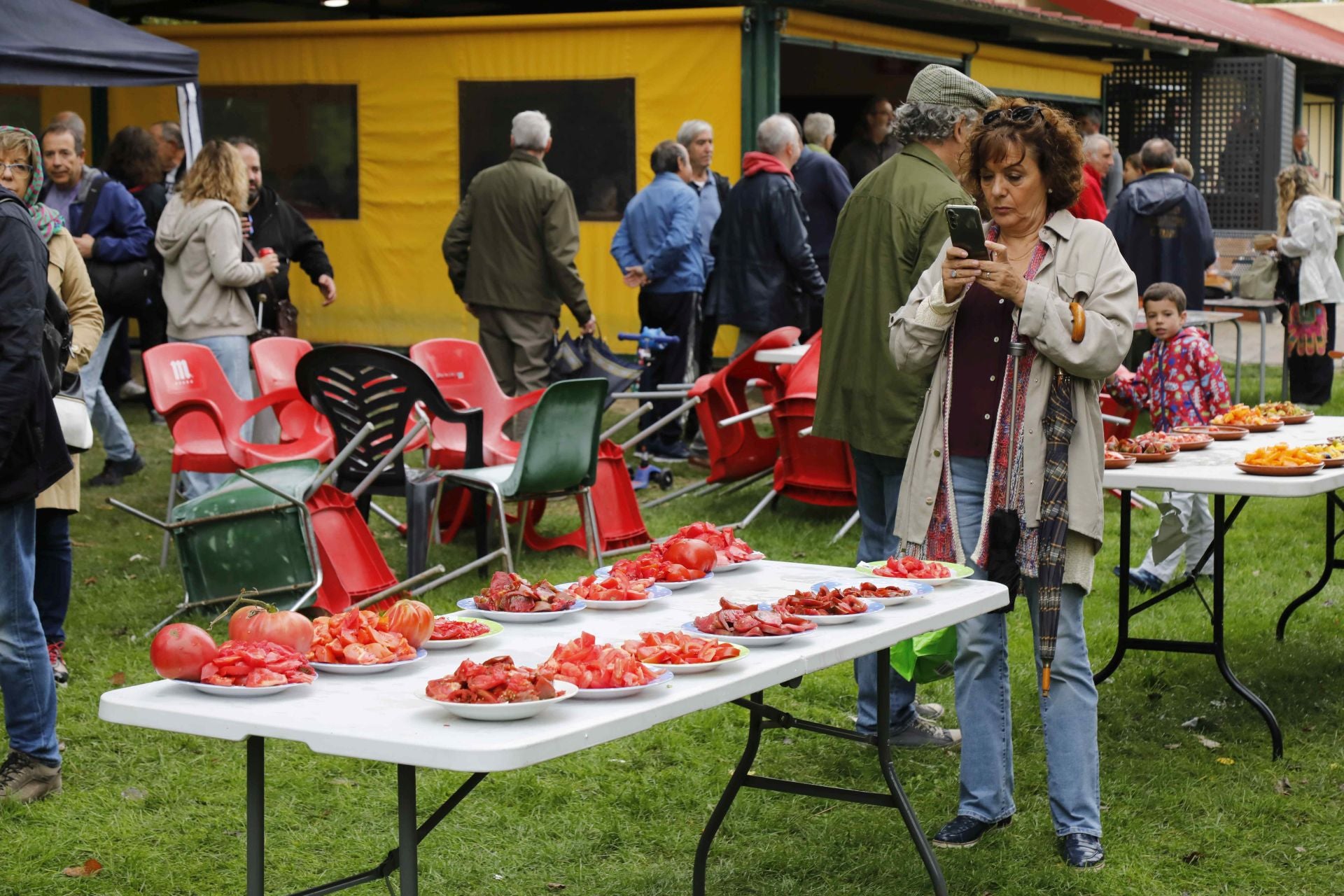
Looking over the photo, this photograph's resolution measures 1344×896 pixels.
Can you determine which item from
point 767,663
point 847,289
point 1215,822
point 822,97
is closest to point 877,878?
point 1215,822

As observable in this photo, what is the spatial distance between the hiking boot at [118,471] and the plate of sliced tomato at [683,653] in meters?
7.31

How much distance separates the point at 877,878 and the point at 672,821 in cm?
67

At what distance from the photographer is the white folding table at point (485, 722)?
2.50 metres

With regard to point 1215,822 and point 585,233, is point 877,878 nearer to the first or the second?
point 1215,822

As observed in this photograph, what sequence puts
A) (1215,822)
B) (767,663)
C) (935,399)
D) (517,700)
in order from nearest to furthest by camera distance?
(517,700), (767,663), (935,399), (1215,822)

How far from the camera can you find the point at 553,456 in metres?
7.10

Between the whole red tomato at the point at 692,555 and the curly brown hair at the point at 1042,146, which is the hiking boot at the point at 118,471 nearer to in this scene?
the whole red tomato at the point at 692,555

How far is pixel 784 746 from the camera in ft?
17.4

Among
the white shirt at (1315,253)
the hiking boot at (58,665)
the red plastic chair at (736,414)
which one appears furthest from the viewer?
the white shirt at (1315,253)

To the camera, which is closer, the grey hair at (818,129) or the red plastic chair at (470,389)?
the red plastic chair at (470,389)

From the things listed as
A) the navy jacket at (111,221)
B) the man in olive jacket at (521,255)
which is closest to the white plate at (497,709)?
the man in olive jacket at (521,255)

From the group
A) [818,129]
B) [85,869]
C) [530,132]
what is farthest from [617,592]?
[818,129]

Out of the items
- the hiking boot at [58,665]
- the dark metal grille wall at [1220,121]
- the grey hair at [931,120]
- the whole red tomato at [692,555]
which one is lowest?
the hiking boot at [58,665]

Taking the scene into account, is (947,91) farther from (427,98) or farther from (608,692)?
(427,98)
